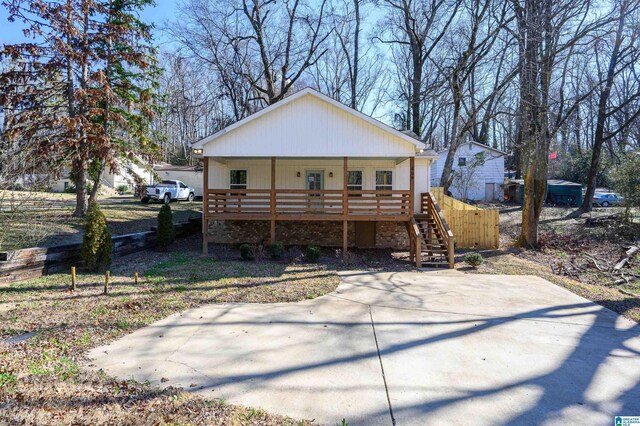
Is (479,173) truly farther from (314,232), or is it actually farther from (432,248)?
(432,248)

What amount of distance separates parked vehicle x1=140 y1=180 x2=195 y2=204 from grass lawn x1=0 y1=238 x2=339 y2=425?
12709mm

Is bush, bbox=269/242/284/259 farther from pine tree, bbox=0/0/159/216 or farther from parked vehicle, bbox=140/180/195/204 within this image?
parked vehicle, bbox=140/180/195/204

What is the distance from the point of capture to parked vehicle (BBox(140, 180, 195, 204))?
2228cm

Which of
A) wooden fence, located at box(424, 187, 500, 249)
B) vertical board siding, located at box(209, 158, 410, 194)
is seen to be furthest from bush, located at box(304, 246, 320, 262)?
wooden fence, located at box(424, 187, 500, 249)

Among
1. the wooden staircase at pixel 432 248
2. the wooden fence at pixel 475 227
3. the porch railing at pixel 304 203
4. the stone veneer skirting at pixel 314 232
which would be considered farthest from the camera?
the wooden fence at pixel 475 227

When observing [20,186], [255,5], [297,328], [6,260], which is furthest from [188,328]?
[255,5]

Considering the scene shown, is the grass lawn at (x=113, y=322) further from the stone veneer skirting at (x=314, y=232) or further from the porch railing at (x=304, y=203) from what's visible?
the stone veneer skirting at (x=314, y=232)

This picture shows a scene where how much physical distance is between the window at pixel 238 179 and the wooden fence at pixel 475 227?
26.4 ft

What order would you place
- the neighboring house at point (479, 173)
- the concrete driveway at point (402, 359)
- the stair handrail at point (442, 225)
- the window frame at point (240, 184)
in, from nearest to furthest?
1. the concrete driveway at point (402, 359)
2. the stair handrail at point (442, 225)
3. the window frame at point (240, 184)
4. the neighboring house at point (479, 173)

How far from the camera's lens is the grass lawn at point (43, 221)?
725 cm

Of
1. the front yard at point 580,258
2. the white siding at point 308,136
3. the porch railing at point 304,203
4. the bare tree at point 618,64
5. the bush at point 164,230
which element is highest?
the bare tree at point 618,64

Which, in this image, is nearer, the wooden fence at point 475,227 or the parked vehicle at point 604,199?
the wooden fence at point 475,227

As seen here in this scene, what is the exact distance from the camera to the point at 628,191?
14359 millimetres

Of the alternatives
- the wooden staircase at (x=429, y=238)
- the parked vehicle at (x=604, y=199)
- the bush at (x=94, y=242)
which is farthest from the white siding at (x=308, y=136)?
A: the parked vehicle at (x=604, y=199)
